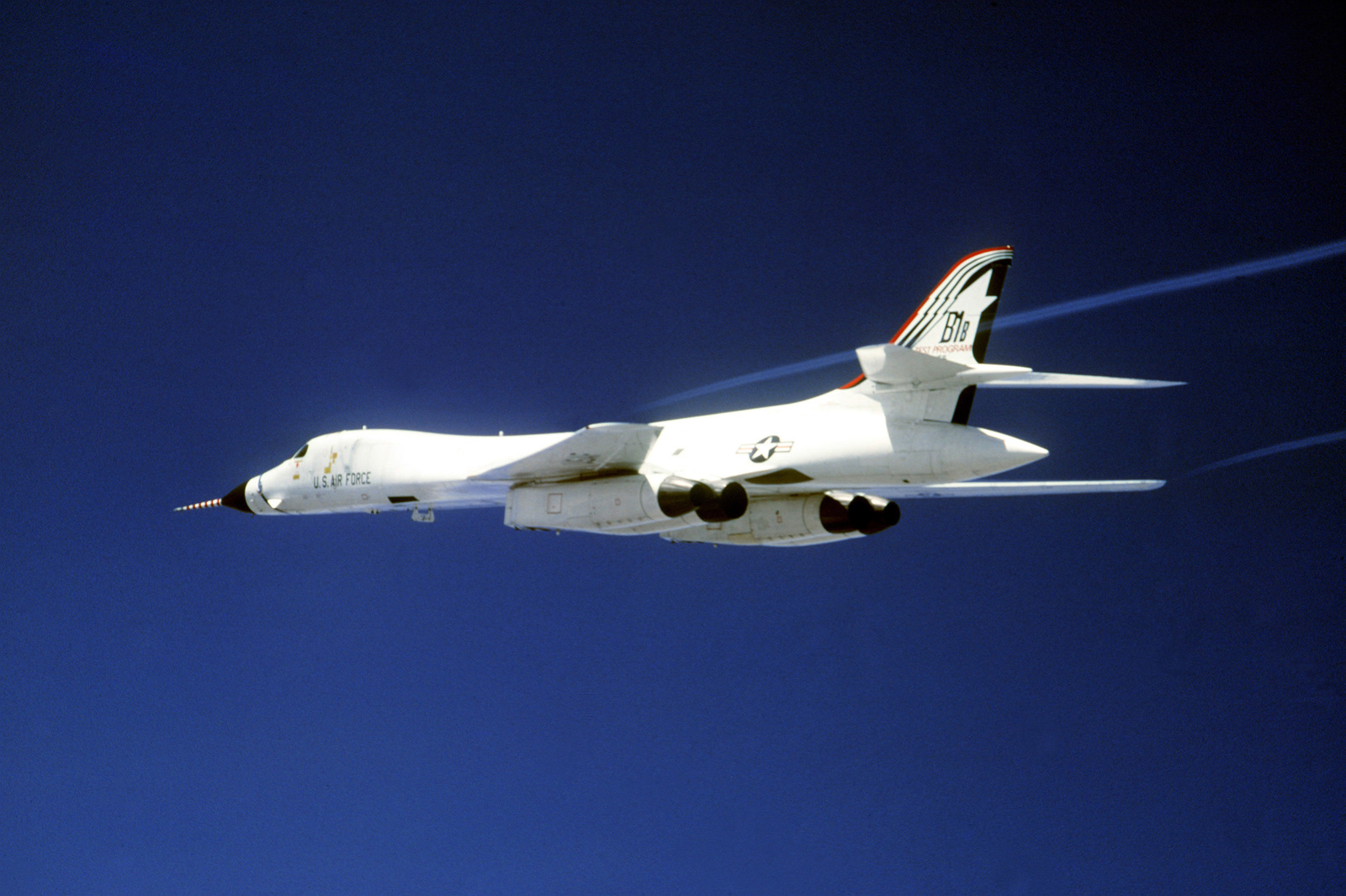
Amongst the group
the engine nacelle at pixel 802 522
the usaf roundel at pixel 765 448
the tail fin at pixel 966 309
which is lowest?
the engine nacelle at pixel 802 522

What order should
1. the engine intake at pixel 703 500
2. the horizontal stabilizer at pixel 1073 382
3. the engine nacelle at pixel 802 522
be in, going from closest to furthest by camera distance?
1. the horizontal stabilizer at pixel 1073 382
2. the engine intake at pixel 703 500
3. the engine nacelle at pixel 802 522

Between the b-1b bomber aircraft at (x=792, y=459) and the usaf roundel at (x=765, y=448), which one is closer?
the b-1b bomber aircraft at (x=792, y=459)

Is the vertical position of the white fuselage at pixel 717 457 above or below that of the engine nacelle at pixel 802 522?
above

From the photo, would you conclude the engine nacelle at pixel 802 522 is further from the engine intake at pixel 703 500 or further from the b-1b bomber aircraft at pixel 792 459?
the engine intake at pixel 703 500

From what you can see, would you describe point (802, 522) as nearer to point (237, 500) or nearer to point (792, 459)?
point (792, 459)

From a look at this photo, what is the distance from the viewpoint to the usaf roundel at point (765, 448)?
697 centimetres

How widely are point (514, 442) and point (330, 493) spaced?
1.99 m

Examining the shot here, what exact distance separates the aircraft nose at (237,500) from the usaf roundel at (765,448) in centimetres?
468

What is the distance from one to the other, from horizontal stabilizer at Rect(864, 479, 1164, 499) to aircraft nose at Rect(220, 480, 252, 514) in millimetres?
5405

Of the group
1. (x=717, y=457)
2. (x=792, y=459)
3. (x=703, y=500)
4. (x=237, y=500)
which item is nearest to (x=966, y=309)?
(x=792, y=459)

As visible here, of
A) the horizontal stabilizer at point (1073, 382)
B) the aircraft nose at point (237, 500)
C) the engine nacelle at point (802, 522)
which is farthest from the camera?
the aircraft nose at point (237, 500)

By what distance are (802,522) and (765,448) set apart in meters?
0.78

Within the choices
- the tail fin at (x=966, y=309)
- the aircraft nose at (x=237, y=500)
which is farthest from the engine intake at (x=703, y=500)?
the aircraft nose at (x=237, y=500)

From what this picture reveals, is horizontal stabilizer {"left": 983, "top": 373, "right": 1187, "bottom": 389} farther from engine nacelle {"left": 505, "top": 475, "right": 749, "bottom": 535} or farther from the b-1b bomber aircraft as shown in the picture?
engine nacelle {"left": 505, "top": 475, "right": 749, "bottom": 535}
